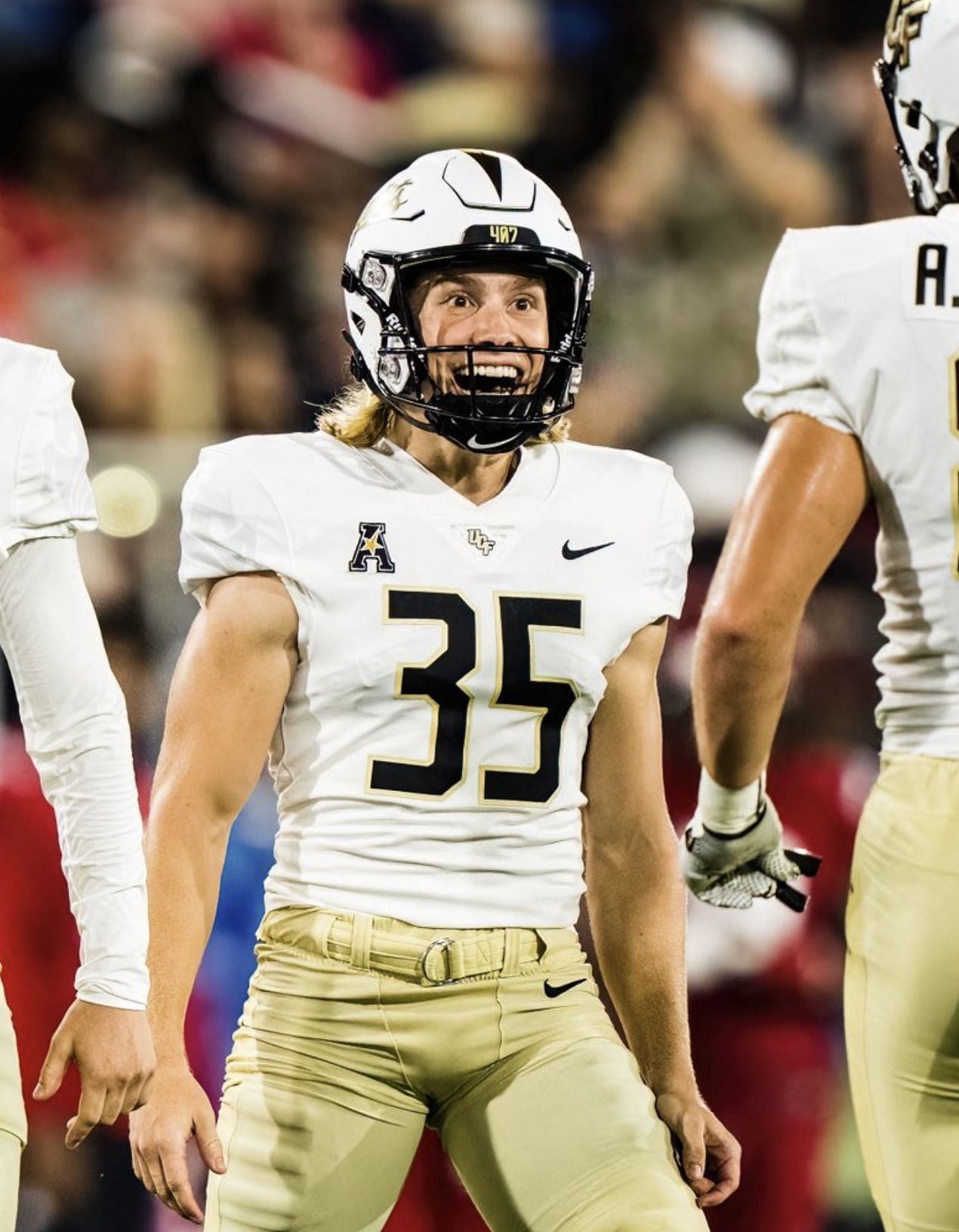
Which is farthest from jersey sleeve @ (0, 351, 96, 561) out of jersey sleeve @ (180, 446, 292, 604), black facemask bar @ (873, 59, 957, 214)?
black facemask bar @ (873, 59, 957, 214)

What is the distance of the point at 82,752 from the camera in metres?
1.60

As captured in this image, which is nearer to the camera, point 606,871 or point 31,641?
point 31,641

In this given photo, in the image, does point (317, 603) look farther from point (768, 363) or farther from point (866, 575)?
point (866, 575)

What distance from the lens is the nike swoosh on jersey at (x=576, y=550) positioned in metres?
1.94

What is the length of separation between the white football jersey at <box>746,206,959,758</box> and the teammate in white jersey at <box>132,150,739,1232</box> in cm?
27

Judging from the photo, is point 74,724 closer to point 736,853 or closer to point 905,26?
point 736,853

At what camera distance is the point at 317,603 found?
1.86 meters

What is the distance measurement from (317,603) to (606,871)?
1.45 ft

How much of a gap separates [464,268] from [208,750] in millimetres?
602

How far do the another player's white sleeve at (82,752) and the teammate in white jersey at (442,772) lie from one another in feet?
0.72

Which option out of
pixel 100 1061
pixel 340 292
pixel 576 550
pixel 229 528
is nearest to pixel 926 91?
pixel 576 550

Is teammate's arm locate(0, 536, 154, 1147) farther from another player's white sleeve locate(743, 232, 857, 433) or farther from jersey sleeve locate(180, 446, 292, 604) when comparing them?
another player's white sleeve locate(743, 232, 857, 433)

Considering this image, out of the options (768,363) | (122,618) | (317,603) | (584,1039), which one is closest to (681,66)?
(122,618)

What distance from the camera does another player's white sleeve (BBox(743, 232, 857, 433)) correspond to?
5.92 feet
